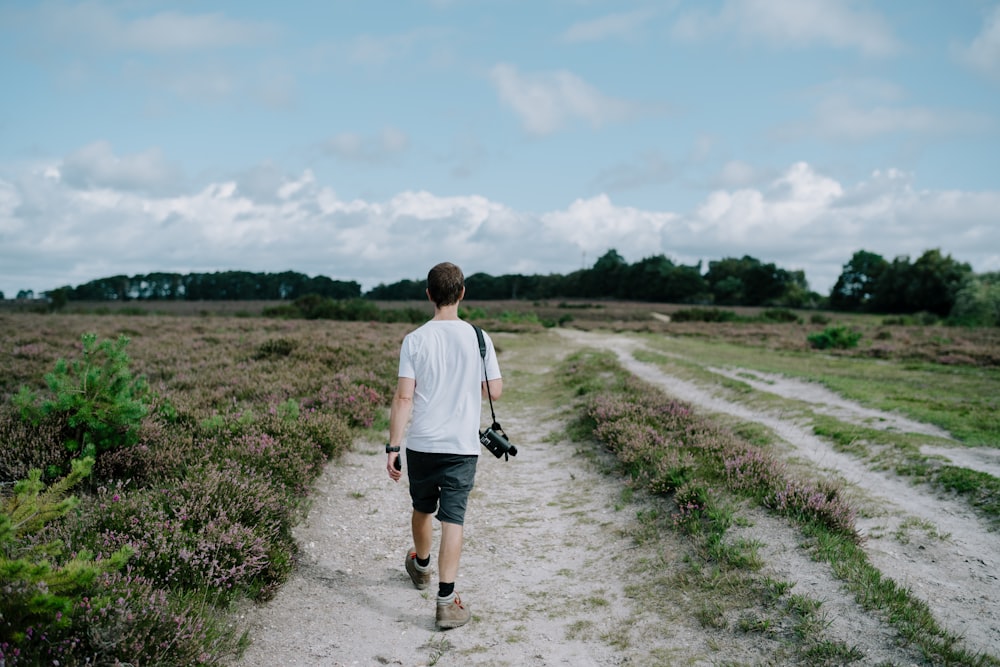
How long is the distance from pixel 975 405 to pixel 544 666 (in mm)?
12903

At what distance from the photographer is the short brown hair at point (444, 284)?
4598mm

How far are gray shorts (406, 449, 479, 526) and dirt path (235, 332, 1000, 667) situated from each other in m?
0.96

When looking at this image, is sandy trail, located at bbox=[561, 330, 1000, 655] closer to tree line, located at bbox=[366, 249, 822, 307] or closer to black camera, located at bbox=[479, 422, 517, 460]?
black camera, located at bbox=[479, 422, 517, 460]

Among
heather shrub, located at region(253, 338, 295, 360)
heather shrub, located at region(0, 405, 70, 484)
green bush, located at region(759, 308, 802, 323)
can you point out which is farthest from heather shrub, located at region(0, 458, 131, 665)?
green bush, located at region(759, 308, 802, 323)

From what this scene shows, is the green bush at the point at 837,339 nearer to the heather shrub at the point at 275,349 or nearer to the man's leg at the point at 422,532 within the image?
the heather shrub at the point at 275,349

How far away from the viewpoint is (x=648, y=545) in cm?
600

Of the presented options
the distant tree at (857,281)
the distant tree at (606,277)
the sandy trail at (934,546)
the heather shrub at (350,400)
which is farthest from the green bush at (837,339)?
the distant tree at (606,277)

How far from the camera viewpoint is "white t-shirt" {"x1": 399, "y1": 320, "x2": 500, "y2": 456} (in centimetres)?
453

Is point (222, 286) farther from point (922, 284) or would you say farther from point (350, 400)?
point (922, 284)

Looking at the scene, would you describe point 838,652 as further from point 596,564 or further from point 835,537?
point 596,564

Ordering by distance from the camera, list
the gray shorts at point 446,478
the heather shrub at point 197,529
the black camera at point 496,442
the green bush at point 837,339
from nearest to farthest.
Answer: the heather shrub at point 197,529
the gray shorts at point 446,478
the black camera at point 496,442
the green bush at point 837,339

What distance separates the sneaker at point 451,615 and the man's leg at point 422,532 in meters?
0.55

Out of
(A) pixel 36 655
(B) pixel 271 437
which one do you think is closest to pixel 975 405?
(B) pixel 271 437

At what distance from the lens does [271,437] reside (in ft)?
25.5
